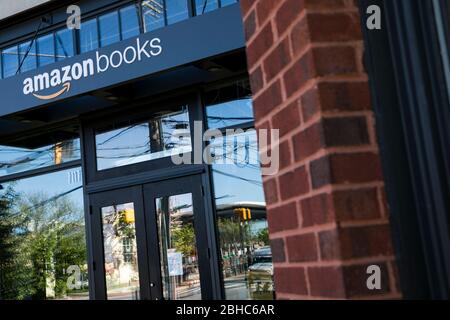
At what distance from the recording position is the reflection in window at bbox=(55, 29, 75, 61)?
7543mm

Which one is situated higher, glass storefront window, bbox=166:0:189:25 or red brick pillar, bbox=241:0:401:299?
glass storefront window, bbox=166:0:189:25

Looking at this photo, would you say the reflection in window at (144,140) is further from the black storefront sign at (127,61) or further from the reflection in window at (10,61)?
the reflection in window at (10,61)

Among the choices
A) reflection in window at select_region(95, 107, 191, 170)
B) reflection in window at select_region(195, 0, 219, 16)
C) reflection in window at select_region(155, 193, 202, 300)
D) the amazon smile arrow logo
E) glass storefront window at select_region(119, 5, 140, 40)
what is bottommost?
reflection in window at select_region(155, 193, 202, 300)

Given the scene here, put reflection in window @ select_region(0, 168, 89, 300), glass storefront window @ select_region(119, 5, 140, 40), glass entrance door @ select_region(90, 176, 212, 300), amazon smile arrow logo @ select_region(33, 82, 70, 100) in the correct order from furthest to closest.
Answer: reflection in window @ select_region(0, 168, 89, 300), glass storefront window @ select_region(119, 5, 140, 40), glass entrance door @ select_region(90, 176, 212, 300), amazon smile arrow logo @ select_region(33, 82, 70, 100)

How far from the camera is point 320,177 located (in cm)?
117

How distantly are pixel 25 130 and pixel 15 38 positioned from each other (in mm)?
1382

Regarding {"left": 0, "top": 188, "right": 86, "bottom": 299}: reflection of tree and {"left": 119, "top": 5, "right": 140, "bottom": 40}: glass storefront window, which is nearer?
{"left": 119, "top": 5, "right": 140, "bottom": 40}: glass storefront window

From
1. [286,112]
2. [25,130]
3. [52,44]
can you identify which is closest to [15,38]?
[52,44]

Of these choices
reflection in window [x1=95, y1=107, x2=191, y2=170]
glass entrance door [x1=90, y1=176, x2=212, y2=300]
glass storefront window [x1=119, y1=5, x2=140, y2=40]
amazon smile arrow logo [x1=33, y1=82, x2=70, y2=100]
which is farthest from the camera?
glass storefront window [x1=119, y1=5, x2=140, y2=40]

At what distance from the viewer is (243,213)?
6277 mm

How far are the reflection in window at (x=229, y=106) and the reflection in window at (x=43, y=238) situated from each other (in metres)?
2.30

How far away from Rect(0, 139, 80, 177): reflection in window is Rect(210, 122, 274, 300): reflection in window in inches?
94.9

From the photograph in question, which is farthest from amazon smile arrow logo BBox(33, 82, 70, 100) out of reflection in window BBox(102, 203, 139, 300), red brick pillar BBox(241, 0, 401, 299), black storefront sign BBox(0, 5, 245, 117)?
red brick pillar BBox(241, 0, 401, 299)

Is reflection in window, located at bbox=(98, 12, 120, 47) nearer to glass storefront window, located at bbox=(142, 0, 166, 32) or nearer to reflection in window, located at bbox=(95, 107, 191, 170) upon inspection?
glass storefront window, located at bbox=(142, 0, 166, 32)
